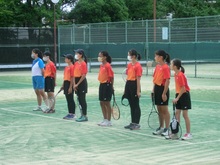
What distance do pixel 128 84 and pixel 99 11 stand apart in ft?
134

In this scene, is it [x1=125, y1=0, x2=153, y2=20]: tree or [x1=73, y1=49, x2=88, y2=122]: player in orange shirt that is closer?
[x1=73, y1=49, x2=88, y2=122]: player in orange shirt

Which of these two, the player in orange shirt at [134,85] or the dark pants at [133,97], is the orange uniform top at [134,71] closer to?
the player in orange shirt at [134,85]

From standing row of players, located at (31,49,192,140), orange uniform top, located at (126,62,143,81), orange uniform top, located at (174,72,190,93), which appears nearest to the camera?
orange uniform top, located at (174,72,190,93)

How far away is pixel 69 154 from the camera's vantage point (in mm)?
9617

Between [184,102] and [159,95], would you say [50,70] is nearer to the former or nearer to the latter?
[159,95]

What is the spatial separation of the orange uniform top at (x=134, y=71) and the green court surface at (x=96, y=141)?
3.84 feet

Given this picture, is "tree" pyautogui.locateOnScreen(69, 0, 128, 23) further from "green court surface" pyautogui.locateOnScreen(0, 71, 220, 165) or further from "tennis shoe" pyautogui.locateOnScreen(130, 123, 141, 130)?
"tennis shoe" pyautogui.locateOnScreen(130, 123, 141, 130)

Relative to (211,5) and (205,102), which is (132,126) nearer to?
(205,102)

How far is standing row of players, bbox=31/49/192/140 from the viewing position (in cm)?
1095

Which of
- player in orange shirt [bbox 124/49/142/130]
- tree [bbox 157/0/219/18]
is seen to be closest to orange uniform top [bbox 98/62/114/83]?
player in orange shirt [bbox 124/49/142/130]

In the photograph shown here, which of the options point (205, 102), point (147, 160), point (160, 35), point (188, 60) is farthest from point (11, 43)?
point (147, 160)

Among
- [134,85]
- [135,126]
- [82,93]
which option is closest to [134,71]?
[134,85]

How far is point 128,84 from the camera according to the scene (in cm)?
1238

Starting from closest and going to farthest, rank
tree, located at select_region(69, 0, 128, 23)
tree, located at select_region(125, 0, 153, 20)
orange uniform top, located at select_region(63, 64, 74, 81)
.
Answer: orange uniform top, located at select_region(63, 64, 74, 81), tree, located at select_region(69, 0, 128, 23), tree, located at select_region(125, 0, 153, 20)
